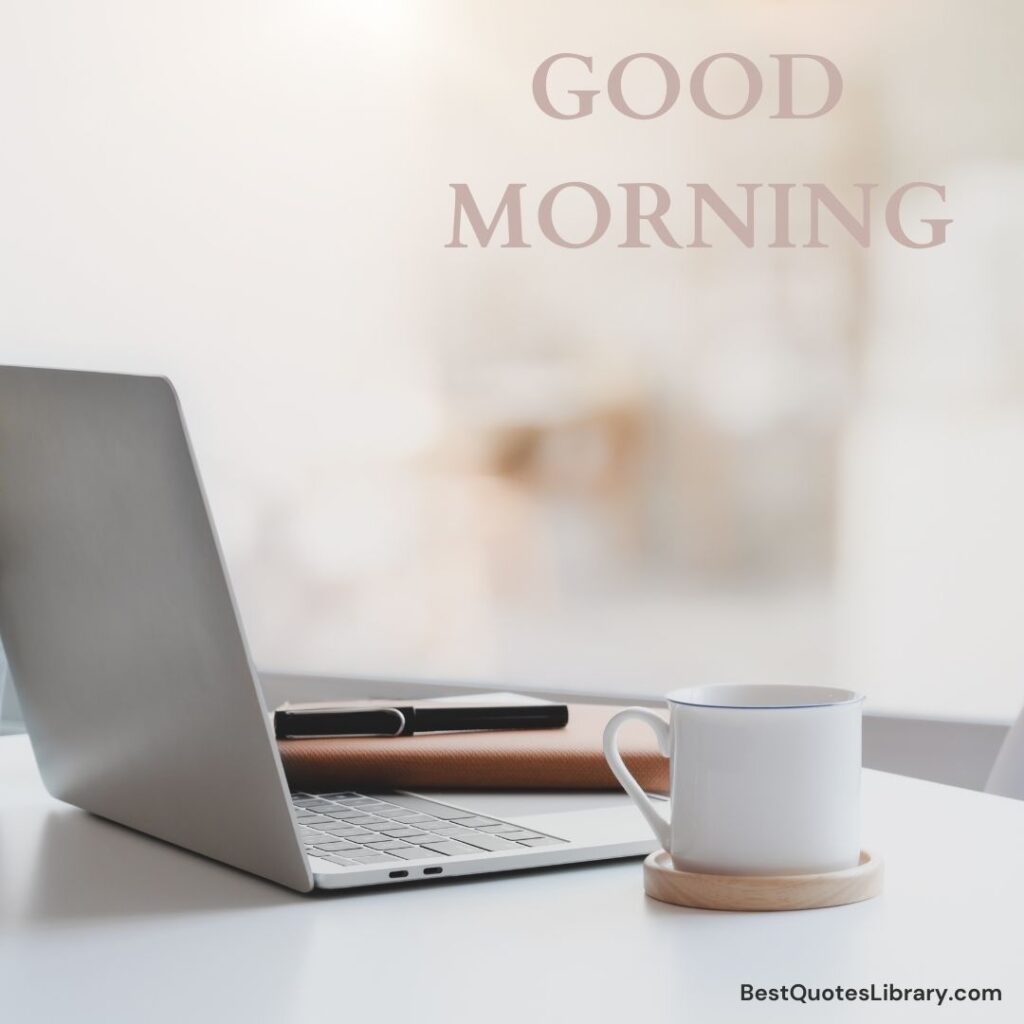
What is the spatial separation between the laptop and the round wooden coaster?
0.08 meters

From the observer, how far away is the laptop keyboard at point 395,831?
65 cm

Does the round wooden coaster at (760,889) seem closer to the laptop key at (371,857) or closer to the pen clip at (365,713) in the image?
the laptop key at (371,857)

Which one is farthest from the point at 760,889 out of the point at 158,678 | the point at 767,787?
the point at 158,678

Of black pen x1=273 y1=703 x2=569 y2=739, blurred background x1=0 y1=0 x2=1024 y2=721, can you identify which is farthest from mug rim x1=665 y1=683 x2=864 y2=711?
blurred background x1=0 y1=0 x2=1024 y2=721

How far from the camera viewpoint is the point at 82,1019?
0.46 meters

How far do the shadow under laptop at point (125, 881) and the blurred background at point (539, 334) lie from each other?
1285 millimetres

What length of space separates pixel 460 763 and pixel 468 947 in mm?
311

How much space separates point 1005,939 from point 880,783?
38 centimetres

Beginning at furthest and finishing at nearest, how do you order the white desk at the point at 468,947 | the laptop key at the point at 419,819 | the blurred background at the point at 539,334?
the blurred background at the point at 539,334 < the laptop key at the point at 419,819 < the white desk at the point at 468,947

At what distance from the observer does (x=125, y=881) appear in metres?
0.65

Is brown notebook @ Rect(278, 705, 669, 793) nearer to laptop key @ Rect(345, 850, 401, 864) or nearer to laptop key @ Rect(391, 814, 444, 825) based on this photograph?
laptop key @ Rect(391, 814, 444, 825)

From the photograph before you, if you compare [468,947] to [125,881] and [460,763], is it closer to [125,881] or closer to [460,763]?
[125,881]

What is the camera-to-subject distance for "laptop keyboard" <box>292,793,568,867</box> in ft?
2.14

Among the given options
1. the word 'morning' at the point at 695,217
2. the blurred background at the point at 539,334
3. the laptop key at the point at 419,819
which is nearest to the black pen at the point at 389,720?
the laptop key at the point at 419,819
